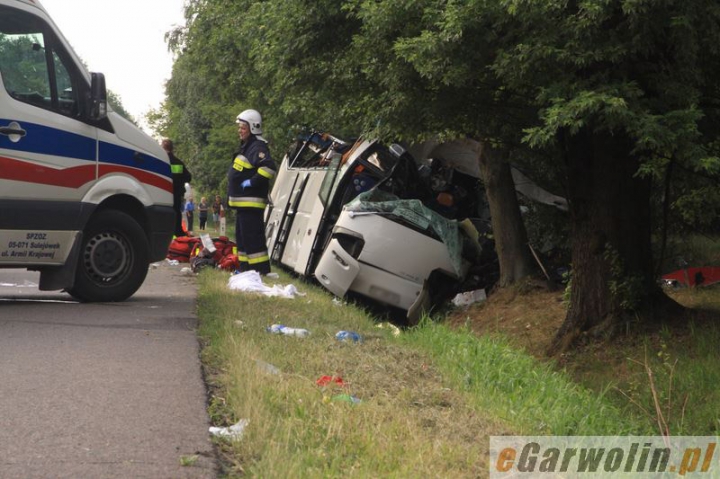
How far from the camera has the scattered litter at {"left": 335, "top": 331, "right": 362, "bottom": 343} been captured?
8.72 metres

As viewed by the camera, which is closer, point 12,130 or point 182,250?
point 12,130

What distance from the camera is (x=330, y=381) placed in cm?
679

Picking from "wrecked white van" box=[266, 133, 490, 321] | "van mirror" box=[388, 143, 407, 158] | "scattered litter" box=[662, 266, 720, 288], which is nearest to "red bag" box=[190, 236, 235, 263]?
"wrecked white van" box=[266, 133, 490, 321]

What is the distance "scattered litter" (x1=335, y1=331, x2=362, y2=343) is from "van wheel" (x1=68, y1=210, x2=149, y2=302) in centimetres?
299

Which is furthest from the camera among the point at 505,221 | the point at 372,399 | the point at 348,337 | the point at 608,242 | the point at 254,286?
the point at 505,221

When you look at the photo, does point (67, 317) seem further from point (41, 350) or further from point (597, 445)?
point (597, 445)

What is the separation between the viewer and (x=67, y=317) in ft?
31.4

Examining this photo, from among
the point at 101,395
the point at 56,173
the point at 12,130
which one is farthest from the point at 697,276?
the point at 101,395

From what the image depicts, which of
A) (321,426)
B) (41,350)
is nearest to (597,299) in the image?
(41,350)

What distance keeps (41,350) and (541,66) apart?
4500mm

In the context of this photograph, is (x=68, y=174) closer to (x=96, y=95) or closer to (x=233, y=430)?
(x=96, y=95)

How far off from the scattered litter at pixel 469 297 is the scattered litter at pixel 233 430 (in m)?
10.0

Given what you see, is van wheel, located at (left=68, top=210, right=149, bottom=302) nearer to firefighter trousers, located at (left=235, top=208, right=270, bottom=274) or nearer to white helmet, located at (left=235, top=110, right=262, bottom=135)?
firefighter trousers, located at (left=235, top=208, right=270, bottom=274)

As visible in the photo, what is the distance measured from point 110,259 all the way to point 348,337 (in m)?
3.27
